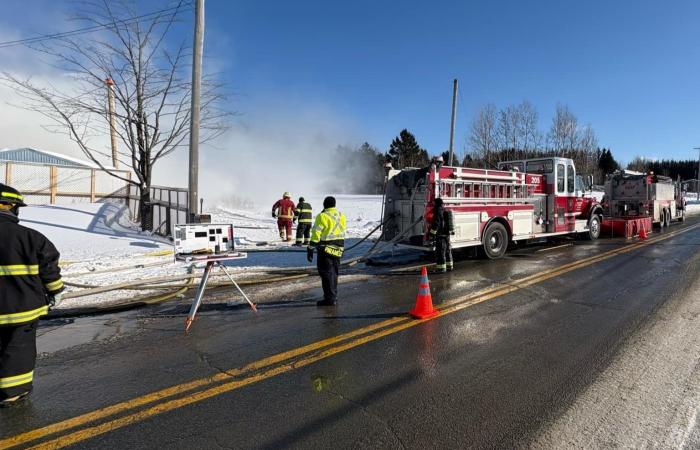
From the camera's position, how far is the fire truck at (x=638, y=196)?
18859mm

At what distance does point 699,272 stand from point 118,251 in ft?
44.0

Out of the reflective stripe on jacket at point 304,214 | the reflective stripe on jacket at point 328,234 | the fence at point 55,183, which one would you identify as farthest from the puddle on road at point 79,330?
the fence at point 55,183

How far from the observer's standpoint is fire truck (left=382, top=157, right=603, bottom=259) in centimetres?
968

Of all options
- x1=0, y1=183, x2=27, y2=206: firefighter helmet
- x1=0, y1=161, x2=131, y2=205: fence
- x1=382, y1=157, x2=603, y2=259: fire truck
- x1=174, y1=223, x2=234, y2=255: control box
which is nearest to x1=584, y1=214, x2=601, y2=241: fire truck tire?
x1=382, y1=157, x2=603, y2=259: fire truck

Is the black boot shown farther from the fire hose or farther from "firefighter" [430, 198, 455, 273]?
"firefighter" [430, 198, 455, 273]

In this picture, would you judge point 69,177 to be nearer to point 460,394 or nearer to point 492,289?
point 492,289

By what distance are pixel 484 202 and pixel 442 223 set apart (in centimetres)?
208

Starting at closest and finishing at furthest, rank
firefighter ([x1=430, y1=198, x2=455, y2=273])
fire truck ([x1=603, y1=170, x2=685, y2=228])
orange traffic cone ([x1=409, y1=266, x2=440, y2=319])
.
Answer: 1. orange traffic cone ([x1=409, y1=266, x2=440, y2=319])
2. firefighter ([x1=430, y1=198, x2=455, y2=273])
3. fire truck ([x1=603, y1=170, x2=685, y2=228])

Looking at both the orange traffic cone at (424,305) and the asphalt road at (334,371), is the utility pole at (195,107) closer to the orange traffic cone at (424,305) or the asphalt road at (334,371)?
the asphalt road at (334,371)

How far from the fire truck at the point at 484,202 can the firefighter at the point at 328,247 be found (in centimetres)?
366

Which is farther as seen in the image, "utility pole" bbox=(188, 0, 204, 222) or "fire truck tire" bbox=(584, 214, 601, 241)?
"fire truck tire" bbox=(584, 214, 601, 241)

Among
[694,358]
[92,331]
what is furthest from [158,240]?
[694,358]

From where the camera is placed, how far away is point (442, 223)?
8914 millimetres

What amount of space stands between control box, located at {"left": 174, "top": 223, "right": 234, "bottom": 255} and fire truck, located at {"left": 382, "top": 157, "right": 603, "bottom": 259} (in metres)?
5.15
